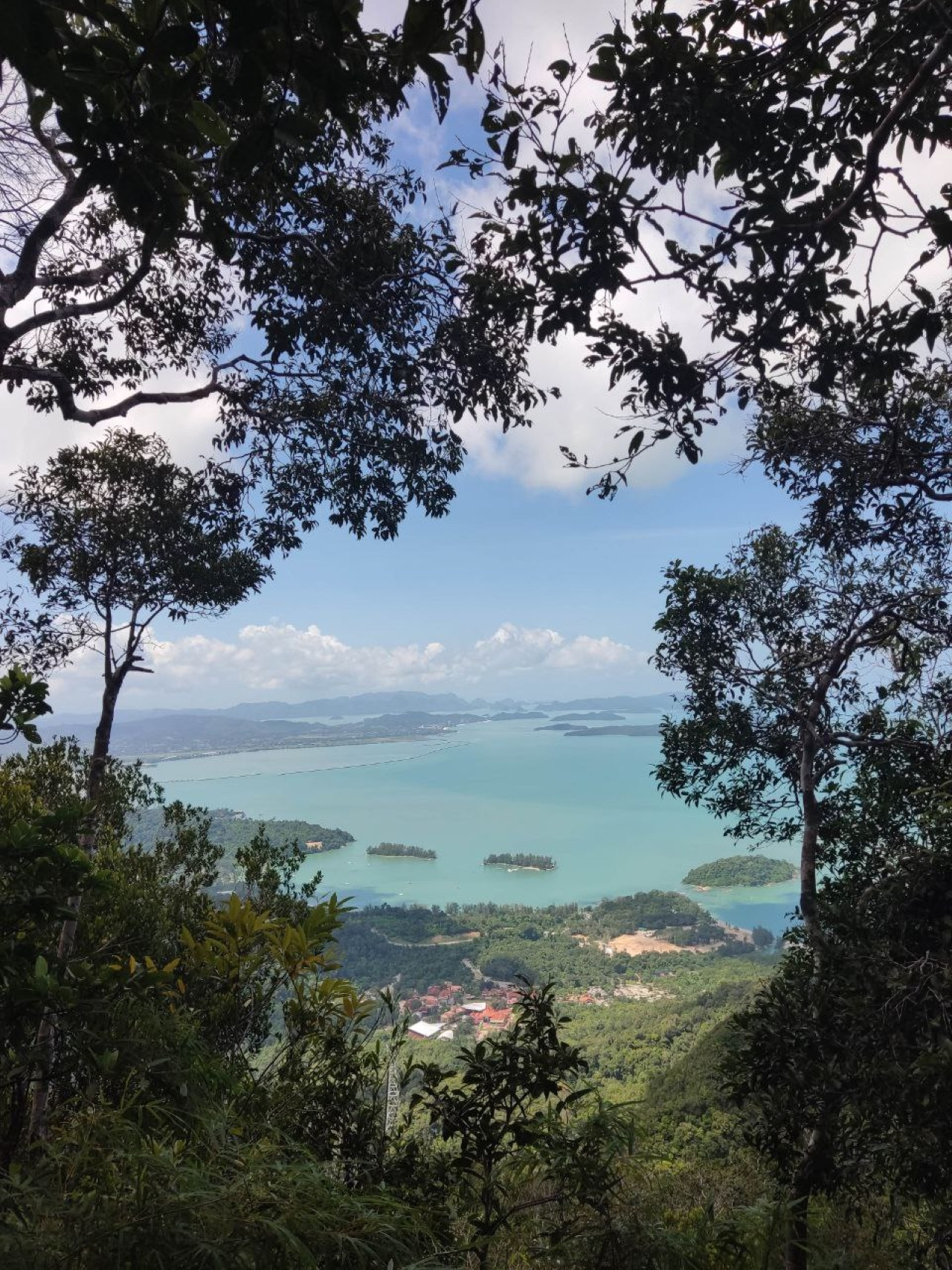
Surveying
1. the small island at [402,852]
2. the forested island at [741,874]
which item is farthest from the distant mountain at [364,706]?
the forested island at [741,874]

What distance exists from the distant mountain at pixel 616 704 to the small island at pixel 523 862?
21929 millimetres

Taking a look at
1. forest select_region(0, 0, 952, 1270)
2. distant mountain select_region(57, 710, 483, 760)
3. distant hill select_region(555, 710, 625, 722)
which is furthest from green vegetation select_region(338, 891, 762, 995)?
distant hill select_region(555, 710, 625, 722)

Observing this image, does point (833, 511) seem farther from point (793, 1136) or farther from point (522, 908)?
point (522, 908)

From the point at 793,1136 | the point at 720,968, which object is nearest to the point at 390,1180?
the point at 793,1136

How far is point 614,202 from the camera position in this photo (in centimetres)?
185

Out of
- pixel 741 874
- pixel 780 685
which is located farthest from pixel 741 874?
pixel 780 685

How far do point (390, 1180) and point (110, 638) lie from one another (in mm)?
5003

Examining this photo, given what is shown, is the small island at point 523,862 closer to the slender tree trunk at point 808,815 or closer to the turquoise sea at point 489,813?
the turquoise sea at point 489,813

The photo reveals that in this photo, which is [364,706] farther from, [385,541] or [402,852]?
[385,541]

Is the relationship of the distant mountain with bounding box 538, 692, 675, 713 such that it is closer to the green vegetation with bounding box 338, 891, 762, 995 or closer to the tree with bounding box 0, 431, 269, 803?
the green vegetation with bounding box 338, 891, 762, 995

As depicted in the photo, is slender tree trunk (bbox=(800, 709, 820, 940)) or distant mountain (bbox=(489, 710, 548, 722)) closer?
slender tree trunk (bbox=(800, 709, 820, 940))

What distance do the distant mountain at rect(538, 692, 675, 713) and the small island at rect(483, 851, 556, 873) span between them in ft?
71.9

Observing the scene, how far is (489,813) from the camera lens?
8044 cm

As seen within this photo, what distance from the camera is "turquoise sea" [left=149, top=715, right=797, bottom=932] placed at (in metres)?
48.1
